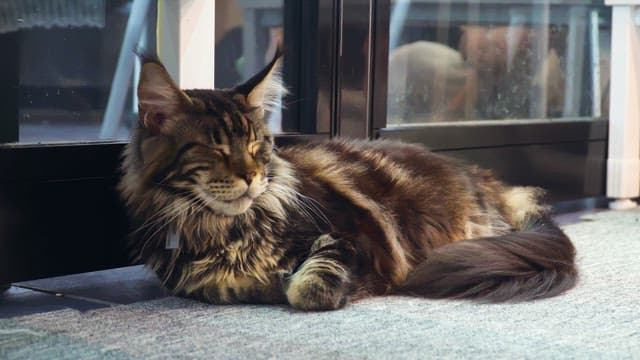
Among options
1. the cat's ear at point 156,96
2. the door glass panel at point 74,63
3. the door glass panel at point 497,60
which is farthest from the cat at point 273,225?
the door glass panel at point 497,60

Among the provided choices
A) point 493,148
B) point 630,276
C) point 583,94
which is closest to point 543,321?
point 630,276

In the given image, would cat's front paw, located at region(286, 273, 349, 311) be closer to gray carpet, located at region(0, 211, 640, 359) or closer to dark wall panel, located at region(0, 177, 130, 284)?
gray carpet, located at region(0, 211, 640, 359)

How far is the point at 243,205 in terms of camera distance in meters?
1.93

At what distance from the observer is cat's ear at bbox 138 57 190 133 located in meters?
1.88

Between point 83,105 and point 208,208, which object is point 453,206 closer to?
point 208,208

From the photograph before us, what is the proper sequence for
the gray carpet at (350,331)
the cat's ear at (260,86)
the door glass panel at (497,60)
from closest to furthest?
the gray carpet at (350,331) → the cat's ear at (260,86) → the door glass panel at (497,60)

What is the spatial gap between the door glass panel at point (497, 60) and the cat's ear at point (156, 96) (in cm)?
111

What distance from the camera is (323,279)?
6.27ft

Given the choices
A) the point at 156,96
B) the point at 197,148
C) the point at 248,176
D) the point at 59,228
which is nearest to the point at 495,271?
the point at 248,176

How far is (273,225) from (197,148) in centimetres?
23

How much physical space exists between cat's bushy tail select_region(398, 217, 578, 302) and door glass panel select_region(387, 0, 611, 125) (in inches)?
34.6

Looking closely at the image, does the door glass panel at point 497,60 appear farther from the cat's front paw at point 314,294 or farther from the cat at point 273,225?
the cat's front paw at point 314,294

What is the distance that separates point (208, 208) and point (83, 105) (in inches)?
19.6

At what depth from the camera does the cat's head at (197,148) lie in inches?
74.6
